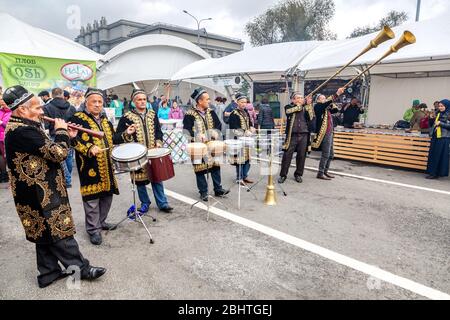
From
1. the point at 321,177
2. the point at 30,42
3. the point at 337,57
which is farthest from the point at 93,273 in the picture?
the point at 30,42

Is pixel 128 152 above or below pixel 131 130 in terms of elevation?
below

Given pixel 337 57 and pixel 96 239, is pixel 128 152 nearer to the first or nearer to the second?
pixel 96 239

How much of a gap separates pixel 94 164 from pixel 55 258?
114 cm

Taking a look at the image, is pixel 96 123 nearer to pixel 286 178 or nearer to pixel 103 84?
pixel 286 178

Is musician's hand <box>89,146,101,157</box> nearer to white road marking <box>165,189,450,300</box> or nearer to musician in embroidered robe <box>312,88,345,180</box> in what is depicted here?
white road marking <box>165,189,450,300</box>

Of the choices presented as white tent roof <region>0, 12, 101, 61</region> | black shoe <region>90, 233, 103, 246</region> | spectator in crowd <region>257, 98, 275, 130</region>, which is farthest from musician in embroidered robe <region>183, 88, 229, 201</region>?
white tent roof <region>0, 12, 101, 61</region>

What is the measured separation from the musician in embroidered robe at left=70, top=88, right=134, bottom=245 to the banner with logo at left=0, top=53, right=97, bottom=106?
→ 597cm

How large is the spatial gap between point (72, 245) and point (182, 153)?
239 inches

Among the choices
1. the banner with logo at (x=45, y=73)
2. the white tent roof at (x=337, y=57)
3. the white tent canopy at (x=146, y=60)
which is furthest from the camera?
the white tent canopy at (x=146, y=60)

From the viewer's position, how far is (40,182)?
259cm

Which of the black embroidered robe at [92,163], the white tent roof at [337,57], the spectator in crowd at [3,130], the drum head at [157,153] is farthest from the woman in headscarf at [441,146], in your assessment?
the spectator in crowd at [3,130]

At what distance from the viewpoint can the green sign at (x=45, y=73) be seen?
9.36 meters

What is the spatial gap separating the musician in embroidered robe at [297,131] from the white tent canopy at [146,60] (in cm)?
1175

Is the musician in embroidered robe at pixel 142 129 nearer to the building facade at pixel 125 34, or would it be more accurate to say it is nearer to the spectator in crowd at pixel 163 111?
the spectator in crowd at pixel 163 111
